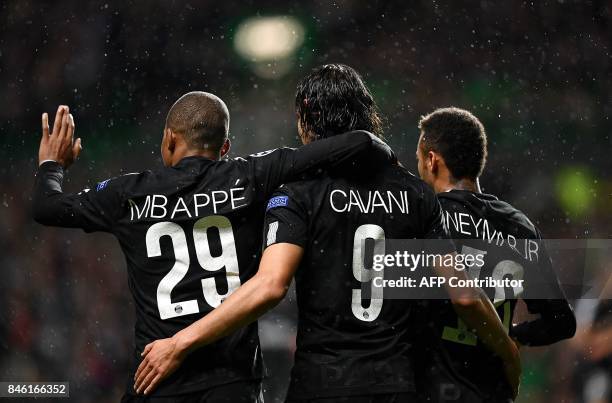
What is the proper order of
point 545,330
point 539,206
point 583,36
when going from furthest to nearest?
point 583,36 → point 539,206 → point 545,330

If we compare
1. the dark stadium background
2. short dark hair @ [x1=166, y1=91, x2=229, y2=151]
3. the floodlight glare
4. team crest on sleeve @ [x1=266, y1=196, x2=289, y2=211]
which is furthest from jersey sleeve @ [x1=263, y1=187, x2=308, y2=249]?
the floodlight glare

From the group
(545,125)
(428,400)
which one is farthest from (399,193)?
(545,125)

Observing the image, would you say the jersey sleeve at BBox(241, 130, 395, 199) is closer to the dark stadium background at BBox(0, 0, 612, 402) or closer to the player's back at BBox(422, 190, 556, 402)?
the player's back at BBox(422, 190, 556, 402)

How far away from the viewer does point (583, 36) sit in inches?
353

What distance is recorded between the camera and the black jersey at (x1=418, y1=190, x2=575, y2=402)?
9.04ft

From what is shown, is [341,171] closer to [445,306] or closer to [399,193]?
[399,193]

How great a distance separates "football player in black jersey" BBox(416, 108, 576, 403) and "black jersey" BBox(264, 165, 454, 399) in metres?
0.27

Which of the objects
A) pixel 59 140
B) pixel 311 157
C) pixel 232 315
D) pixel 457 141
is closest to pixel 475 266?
pixel 457 141

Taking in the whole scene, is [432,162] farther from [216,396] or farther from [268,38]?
[268,38]

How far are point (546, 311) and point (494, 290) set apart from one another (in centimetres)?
26

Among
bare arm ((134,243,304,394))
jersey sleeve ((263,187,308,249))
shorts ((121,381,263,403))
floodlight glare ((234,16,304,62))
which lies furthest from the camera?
floodlight glare ((234,16,304,62))

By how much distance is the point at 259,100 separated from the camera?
9.27 metres

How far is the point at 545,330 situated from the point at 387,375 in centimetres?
88

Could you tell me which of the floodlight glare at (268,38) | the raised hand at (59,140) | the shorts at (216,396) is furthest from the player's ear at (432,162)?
the floodlight glare at (268,38)
